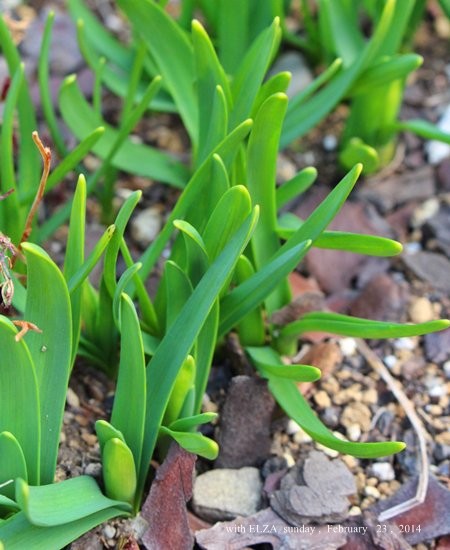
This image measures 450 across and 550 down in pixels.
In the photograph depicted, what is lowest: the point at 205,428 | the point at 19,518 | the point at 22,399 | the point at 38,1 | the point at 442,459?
the point at 442,459

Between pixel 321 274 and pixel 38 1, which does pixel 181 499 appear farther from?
pixel 38 1

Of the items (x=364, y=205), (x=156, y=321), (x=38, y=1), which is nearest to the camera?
(x=156, y=321)

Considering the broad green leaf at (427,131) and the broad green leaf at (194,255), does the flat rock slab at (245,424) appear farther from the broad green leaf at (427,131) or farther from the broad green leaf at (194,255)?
the broad green leaf at (427,131)

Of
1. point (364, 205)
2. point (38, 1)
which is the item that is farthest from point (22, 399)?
point (38, 1)

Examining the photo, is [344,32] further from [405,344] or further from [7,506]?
[7,506]

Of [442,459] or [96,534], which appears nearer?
[96,534]

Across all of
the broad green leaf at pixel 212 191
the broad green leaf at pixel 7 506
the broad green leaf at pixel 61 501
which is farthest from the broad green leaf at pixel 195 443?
the broad green leaf at pixel 212 191

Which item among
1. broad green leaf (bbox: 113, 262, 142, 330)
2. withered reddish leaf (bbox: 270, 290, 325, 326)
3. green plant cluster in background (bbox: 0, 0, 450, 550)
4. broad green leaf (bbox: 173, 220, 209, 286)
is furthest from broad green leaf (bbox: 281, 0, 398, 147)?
broad green leaf (bbox: 113, 262, 142, 330)

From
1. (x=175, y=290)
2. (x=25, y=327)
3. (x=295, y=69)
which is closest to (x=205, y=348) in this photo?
(x=175, y=290)
